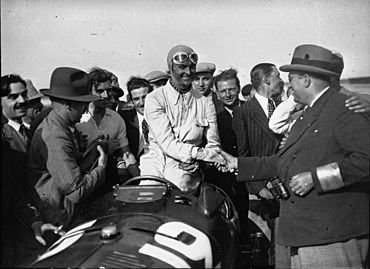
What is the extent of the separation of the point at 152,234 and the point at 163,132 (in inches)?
58.8

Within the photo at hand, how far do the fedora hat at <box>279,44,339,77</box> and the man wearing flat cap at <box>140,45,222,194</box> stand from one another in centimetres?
121

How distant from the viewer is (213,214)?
3482 mm

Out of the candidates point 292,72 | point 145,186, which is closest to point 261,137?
point 292,72

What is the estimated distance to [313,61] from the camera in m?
3.52

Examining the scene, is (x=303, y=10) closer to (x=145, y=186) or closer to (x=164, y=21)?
(x=164, y=21)

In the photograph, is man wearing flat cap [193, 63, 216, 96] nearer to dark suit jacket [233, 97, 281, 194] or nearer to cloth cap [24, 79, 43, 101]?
dark suit jacket [233, 97, 281, 194]

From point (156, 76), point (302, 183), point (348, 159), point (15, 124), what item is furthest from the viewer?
point (156, 76)

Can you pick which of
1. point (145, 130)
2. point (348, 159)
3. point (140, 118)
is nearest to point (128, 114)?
point (140, 118)

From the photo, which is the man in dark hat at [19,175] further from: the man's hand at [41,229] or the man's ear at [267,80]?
the man's ear at [267,80]

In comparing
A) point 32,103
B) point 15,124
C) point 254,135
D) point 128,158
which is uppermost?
point 32,103

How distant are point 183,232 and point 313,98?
57.8 inches

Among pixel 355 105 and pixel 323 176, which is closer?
pixel 323 176

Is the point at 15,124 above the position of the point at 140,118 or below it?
above

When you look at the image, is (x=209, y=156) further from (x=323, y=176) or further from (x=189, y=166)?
(x=323, y=176)
